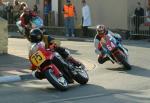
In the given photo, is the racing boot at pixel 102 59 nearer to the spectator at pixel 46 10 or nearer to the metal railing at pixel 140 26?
the metal railing at pixel 140 26

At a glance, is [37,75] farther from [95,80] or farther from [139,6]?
[139,6]

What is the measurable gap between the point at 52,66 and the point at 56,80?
35cm

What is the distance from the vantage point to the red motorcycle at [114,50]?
50.2ft

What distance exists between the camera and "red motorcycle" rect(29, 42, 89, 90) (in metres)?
12.1

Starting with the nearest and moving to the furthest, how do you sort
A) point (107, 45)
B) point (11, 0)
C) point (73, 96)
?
point (73, 96)
point (107, 45)
point (11, 0)

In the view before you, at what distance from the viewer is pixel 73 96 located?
11664mm

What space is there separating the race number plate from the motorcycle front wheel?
0.28 meters

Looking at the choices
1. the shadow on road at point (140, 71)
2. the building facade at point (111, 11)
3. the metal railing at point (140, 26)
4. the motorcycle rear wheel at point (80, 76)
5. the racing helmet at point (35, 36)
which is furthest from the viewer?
the building facade at point (111, 11)

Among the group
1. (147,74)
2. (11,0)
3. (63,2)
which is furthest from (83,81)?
(11,0)

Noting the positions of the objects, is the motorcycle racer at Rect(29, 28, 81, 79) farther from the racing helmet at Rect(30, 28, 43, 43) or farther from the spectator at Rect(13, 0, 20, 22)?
the spectator at Rect(13, 0, 20, 22)

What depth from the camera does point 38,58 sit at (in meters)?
12.3

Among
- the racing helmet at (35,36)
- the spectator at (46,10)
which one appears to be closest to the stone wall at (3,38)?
the racing helmet at (35,36)

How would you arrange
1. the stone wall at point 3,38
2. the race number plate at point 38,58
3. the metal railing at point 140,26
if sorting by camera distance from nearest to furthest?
1. the race number plate at point 38,58
2. the stone wall at point 3,38
3. the metal railing at point 140,26

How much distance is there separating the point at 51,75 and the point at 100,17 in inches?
693
